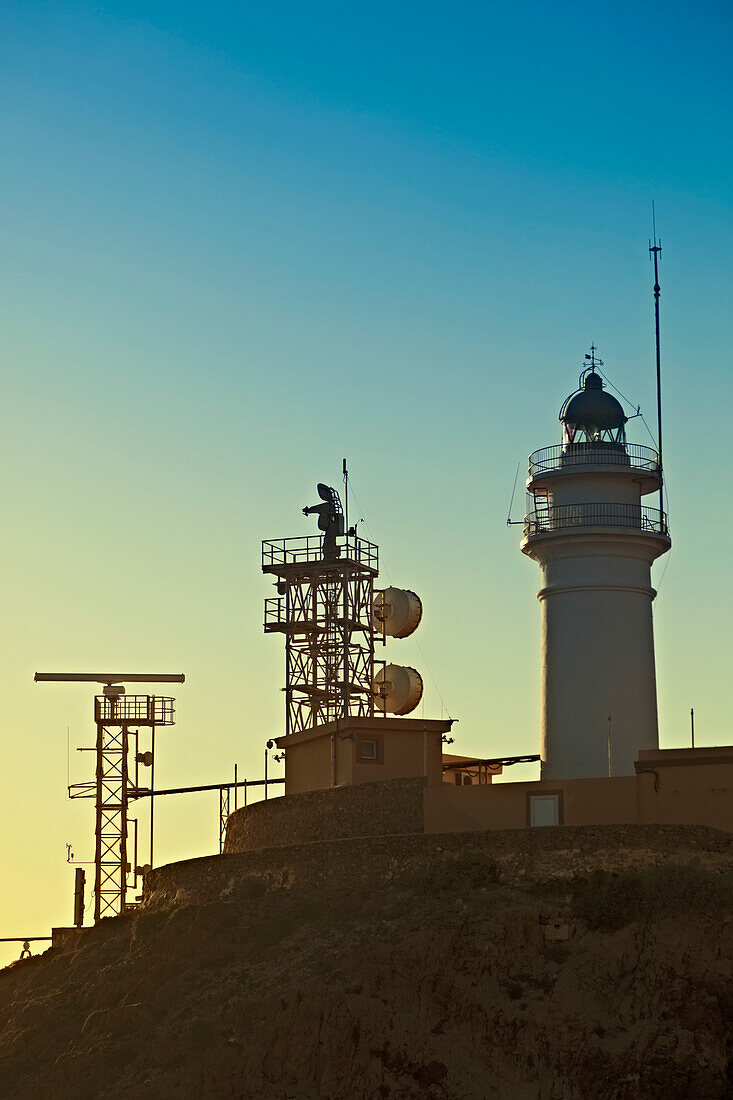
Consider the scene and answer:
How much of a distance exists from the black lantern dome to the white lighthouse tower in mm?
32

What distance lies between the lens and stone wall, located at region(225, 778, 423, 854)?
47.2m

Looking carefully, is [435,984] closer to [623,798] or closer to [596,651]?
[623,798]

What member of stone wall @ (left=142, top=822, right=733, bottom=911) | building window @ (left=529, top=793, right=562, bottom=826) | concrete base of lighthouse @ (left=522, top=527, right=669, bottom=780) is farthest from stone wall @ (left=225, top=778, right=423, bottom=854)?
concrete base of lighthouse @ (left=522, top=527, right=669, bottom=780)

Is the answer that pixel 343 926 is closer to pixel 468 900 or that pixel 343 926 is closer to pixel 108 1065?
pixel 468 900

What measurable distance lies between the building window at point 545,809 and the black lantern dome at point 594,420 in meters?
12.8

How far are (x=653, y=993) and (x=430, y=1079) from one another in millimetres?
5260

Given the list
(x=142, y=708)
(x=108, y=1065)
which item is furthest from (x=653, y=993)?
(x=142, y=708)

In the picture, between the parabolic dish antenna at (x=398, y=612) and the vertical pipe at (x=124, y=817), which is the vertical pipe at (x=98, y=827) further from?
the parabolic dish antenna at (x=398, y=612)

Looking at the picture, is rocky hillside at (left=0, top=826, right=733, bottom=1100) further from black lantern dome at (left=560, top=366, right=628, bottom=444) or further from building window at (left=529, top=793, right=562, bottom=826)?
black lantern dome at (left=560, top=366, right=628, bottom=444)

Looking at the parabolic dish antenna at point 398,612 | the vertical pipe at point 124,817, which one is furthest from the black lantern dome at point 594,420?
the vertical pipe at point 124,817

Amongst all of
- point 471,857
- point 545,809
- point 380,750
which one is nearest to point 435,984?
point 471,857

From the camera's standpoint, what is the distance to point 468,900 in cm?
4284

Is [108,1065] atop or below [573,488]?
below

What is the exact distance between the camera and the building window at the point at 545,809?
1912 inches
